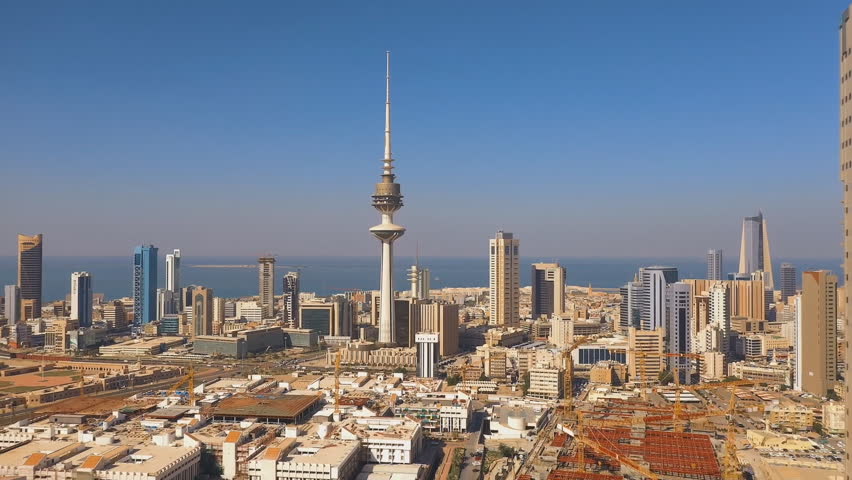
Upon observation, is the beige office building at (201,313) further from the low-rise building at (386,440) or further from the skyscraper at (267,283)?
the low-rise building at (386,440)

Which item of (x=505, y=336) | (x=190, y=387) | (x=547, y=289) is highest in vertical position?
(x=547, y=289)

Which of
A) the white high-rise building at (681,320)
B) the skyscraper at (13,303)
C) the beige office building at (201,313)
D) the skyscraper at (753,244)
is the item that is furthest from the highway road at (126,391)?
the skyscraper at (753,244)

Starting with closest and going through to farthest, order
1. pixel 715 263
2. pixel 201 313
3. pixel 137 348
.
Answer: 1. pixel 137 348
2. pixel 201 313
3. pixel 715 263

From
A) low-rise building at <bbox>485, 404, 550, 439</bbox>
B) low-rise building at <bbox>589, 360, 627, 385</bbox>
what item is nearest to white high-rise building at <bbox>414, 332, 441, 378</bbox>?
low-rise building at <bbox>589, 360, 627, 385</bbox>

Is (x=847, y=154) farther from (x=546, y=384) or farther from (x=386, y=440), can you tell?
(x=546, y=384)

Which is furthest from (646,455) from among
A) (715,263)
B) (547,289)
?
(715,263)

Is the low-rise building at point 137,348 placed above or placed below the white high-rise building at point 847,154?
below

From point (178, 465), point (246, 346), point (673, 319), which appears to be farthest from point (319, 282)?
point (178, 465)
